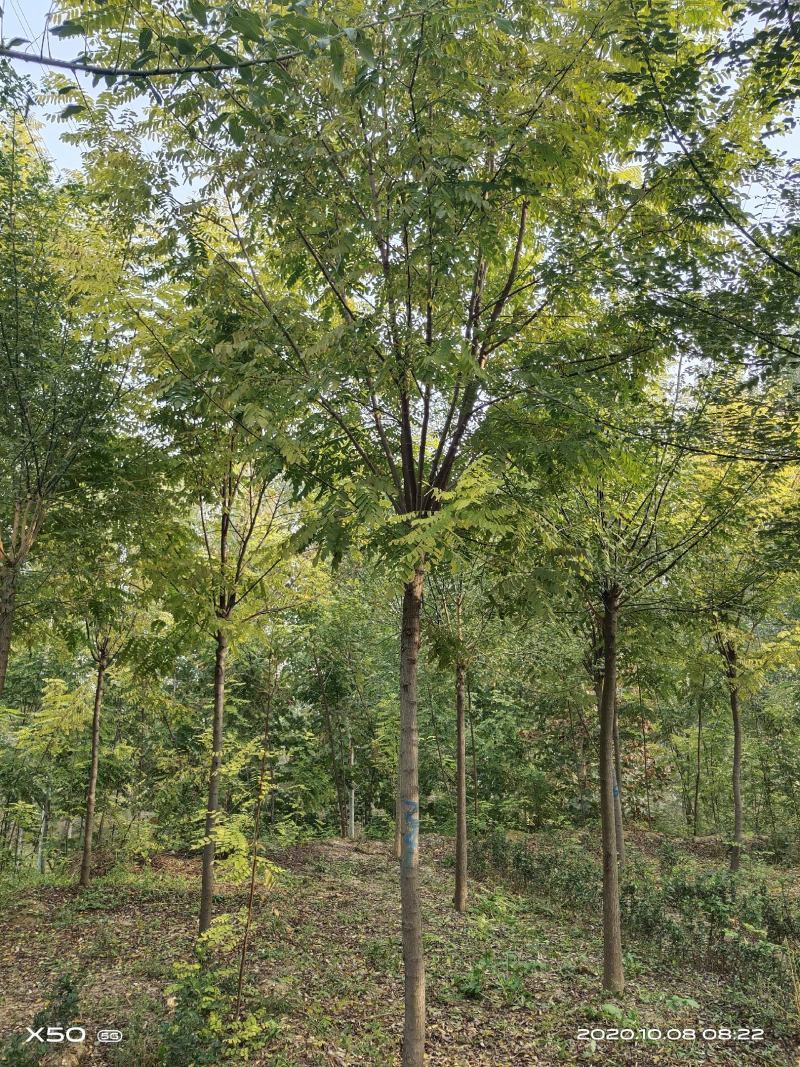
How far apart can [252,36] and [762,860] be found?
53.7 ft

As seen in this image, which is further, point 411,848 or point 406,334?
point 411,848

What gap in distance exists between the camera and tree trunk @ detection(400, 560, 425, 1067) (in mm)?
3537

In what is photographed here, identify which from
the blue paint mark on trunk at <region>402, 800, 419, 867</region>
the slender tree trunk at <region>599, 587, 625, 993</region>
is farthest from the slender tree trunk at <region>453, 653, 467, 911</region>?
the blue paint mark on trunk at <region>402, 800, 419, 867</region>

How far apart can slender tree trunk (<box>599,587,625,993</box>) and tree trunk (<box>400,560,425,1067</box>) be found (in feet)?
8.57

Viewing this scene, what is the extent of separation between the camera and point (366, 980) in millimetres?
5949

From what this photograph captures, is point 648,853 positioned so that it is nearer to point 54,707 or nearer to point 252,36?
point 54,707

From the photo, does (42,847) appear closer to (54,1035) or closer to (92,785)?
(92,785)

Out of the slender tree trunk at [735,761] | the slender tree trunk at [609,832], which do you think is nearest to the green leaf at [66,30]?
the slender tree trunk at [609,832]

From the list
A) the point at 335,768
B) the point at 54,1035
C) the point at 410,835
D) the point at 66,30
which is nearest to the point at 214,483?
the point at 410,835

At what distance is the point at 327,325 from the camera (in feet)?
13.6

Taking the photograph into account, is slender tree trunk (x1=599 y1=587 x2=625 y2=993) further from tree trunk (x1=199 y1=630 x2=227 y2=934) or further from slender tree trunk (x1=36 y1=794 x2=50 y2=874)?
slender tree trunk (x1=36 y1=794 x2=50 y2=874)

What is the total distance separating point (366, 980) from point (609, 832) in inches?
108

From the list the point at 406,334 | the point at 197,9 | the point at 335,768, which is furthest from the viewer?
the point at 335,768

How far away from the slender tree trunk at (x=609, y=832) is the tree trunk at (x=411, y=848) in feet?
8.57
